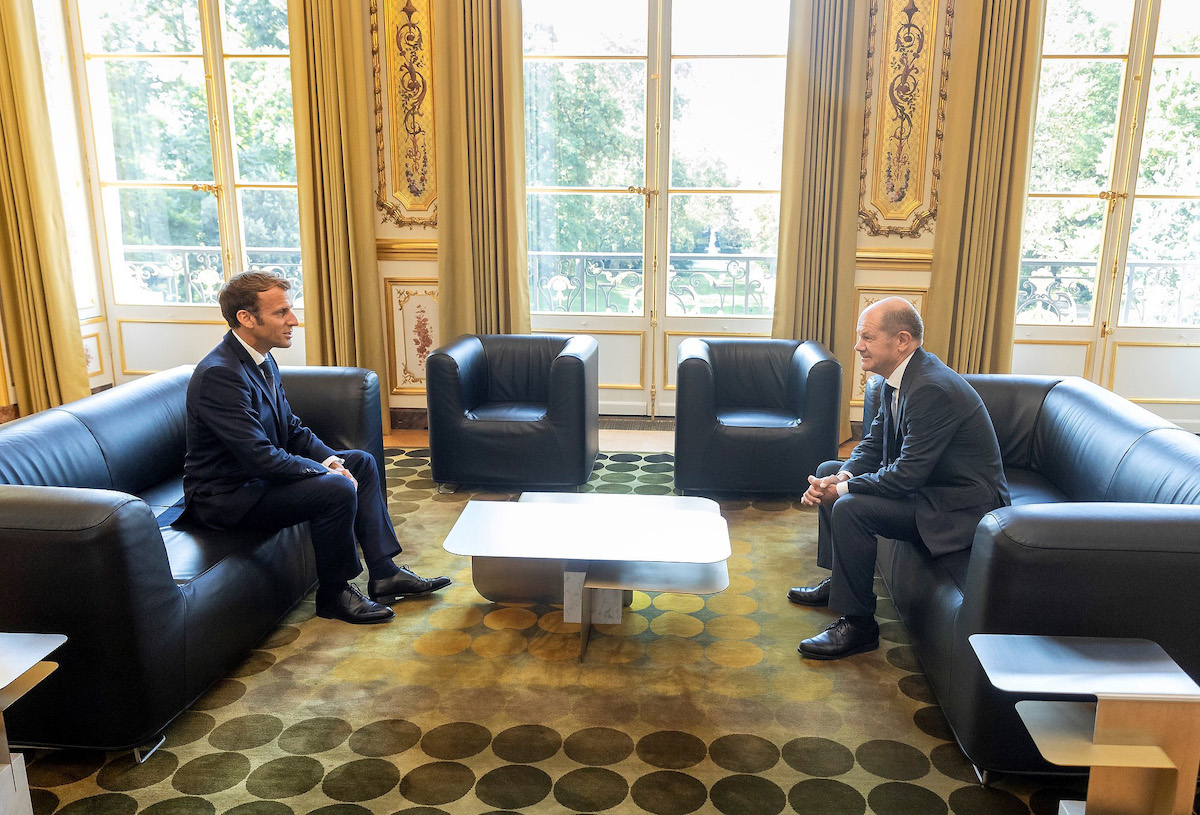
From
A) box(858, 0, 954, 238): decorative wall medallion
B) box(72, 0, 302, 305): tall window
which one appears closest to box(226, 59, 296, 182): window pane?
box(72, 0, 302, 305): tall window

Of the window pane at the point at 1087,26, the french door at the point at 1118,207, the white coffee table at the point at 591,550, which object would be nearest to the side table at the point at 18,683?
the white coffee table at the point at 591,550

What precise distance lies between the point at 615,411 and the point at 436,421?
5.26 ft

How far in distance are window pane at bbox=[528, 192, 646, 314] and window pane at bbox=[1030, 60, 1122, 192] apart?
226 centimetres

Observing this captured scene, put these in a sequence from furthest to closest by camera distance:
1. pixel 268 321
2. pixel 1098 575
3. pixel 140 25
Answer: pixel 140 25 < pixel 268 321 < pixel 1098 575

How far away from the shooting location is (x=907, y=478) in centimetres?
262

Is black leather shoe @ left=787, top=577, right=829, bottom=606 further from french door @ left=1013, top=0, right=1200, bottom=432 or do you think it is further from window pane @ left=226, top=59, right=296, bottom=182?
window pane @ left=226, top=59, right=296, bottom=182

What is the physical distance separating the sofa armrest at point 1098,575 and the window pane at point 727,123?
136 inches

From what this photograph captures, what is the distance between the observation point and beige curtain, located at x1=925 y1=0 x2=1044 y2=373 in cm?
450

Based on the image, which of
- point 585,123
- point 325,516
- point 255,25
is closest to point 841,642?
point 325,516

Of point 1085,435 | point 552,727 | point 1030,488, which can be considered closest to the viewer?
point 552,727

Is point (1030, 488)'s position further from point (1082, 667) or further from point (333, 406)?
point (333, 406)

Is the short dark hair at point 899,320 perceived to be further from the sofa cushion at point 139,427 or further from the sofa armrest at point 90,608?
the sofa cushion at point 139,427

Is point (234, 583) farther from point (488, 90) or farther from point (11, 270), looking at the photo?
point (11, 270)

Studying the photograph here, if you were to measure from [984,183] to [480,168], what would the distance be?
2715 mm
